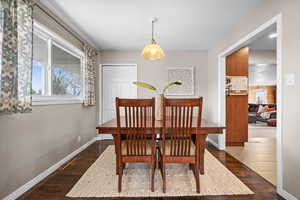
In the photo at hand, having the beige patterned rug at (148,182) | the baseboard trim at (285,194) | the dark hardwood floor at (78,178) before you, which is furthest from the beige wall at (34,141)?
the baseboard trim at (285,194)

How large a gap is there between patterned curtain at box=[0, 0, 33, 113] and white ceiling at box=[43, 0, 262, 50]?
65cm

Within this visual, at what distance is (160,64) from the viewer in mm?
4723

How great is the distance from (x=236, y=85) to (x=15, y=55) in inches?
162

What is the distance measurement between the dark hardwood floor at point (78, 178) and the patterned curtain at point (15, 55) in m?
0.99

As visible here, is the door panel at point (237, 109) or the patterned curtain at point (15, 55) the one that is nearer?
the patterned curtain at point (15, 55)

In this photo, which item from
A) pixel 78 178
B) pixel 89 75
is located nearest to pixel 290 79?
pixel 78 178

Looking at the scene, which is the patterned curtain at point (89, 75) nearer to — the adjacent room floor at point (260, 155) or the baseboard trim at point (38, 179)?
the baseboard trim at point (38, 179)

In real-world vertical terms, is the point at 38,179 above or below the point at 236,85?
below

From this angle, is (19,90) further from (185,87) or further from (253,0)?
(185,87)

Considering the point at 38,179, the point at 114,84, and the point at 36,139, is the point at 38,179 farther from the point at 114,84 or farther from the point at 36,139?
the point at 114,84

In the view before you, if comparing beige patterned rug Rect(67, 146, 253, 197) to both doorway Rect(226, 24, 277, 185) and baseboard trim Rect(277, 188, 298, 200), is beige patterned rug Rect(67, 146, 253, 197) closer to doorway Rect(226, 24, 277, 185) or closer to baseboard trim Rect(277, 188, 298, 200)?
baseboard trim Rect(277, 188, 298, 200)

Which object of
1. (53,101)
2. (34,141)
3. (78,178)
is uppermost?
(53,101)

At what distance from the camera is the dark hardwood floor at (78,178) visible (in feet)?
6.24

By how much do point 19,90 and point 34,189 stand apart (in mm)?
1208
